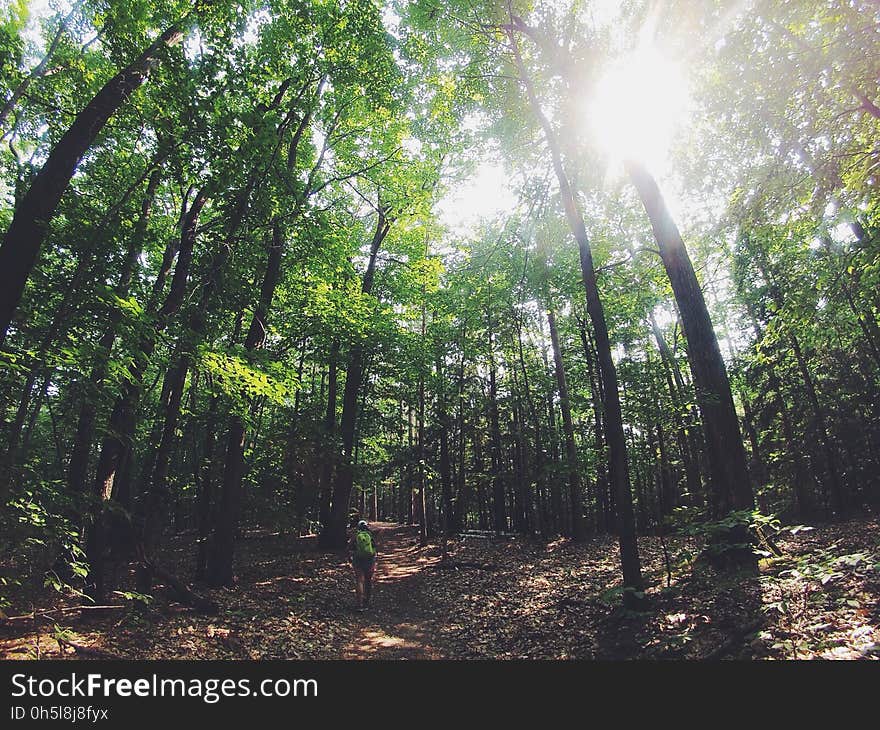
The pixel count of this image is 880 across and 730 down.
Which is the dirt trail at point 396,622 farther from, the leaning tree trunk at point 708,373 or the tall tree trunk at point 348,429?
the leaning tree trunk at point 708,373

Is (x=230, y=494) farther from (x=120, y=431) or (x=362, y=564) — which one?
(x=362, y=564)

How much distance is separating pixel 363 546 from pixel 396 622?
183cm

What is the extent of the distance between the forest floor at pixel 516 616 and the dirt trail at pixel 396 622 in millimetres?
46

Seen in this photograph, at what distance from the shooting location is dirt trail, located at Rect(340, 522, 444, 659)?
23.2ft

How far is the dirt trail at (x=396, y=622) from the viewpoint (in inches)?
278

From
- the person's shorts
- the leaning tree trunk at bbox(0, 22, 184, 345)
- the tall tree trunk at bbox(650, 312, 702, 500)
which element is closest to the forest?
the leaning tree trunk at bbox(0, 22, 184, 345)

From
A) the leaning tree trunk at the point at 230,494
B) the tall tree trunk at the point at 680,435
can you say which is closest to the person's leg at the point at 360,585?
the leaning tree trunk at the point at 230,494

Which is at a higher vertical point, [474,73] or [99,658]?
[474,73]

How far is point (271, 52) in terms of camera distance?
880 cm

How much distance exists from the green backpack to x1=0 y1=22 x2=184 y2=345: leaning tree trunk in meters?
7.52

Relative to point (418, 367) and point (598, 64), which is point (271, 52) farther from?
point (418, 367)

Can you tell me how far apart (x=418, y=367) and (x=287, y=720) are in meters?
13.7

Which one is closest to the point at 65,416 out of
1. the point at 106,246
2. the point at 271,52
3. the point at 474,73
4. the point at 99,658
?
the point at 106,246

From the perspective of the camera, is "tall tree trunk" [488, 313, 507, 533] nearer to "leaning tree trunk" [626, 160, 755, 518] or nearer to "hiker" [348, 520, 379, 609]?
"hiker" [348, 520, 379, 609]
